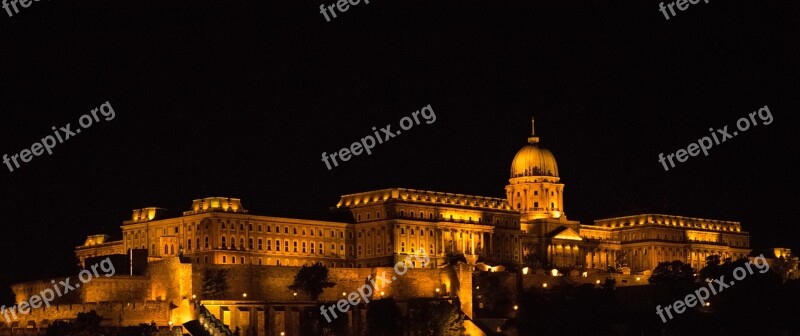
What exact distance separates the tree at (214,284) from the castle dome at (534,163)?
5821 centimetres

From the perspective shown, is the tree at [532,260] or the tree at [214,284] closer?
the tree at [214,284]

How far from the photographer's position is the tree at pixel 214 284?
381 ft

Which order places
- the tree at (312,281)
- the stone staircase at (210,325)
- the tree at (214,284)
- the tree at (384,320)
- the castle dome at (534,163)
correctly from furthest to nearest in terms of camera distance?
1. the castle dome at (534,163)
2. the tree at (312,281)
3. the tree at (214,284)
4. the tree at (384,320)
5. the stone staircase at (210,325)

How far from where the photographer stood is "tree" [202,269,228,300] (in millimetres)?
116250

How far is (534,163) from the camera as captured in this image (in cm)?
17238

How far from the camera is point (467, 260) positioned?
149250 millimetres

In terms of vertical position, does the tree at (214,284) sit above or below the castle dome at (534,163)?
below

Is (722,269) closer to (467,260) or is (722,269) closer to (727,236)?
(467,260)

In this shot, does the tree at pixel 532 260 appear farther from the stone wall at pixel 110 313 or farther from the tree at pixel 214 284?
the stone wall at pixel 110 313

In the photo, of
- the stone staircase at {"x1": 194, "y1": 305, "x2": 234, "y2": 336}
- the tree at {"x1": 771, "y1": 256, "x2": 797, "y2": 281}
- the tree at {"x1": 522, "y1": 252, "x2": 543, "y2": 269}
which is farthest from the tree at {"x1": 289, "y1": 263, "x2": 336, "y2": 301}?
the tree at {"x1": 771, "y1": 256, "x2": 797, "y2": 281}

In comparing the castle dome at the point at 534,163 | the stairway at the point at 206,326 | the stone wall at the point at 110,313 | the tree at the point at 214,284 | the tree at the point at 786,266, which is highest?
the castle dome at the point at 534,163

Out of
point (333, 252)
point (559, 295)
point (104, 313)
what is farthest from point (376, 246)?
point (104, 313)

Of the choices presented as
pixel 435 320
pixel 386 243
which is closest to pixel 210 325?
pixel 435 320

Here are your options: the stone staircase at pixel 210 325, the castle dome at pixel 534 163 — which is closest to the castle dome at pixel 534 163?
the castle dome at pixel 534 163
